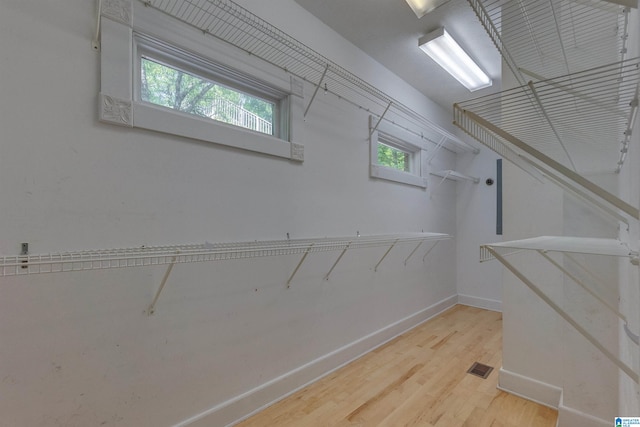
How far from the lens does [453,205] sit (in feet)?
12.8

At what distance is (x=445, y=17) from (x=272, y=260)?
6.72ft

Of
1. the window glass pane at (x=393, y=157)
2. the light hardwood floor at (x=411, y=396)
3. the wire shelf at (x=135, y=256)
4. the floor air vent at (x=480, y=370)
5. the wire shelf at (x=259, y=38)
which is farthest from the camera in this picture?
the window glass pane at (x=393, y=157)

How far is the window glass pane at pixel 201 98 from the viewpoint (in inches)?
54.9

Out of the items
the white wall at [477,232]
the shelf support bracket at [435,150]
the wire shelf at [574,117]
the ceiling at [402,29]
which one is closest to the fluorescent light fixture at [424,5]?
the ceiling at [402,29]

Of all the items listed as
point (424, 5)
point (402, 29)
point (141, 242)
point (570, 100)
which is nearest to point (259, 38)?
point (424, 5)

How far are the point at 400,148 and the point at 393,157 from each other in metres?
0.18

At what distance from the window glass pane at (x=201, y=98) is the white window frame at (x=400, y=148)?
104 centimetres

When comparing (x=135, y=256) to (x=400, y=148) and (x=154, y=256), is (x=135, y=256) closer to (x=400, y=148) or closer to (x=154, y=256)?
(x=154, y=256)

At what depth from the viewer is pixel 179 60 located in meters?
1.46

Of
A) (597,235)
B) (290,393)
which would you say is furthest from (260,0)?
(290,393)

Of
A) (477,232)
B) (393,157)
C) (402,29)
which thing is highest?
(402,29)

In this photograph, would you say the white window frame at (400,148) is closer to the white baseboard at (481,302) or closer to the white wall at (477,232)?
the white wall at (477,232)

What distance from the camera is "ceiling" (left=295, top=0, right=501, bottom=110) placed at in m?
1.93

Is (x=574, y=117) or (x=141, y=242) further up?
(x=574, y=117)
